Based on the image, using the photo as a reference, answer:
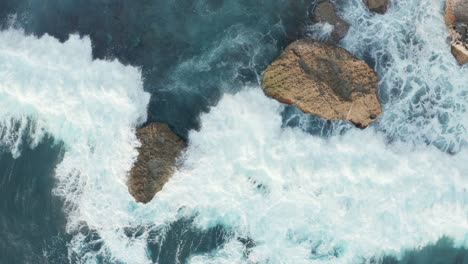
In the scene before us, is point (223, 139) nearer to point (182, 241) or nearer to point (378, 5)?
point (182, 241)

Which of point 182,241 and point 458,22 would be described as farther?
point 182,241

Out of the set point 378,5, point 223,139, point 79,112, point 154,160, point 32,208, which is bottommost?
point 378,5

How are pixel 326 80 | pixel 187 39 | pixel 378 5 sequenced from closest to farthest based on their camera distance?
pixel 326 80 < pixel 378 5 < pixel 187 39

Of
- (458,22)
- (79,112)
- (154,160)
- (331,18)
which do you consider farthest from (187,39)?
(458,22)

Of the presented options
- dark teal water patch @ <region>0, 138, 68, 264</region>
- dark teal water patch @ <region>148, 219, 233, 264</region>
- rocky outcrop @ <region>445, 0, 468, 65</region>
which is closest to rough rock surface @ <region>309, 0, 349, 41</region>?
rocky outcrop @ <region>445, 0, 468, 65</region>

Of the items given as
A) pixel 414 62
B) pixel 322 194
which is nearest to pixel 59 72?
pixel 322 194

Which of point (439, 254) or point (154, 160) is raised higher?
point (154, 160)
